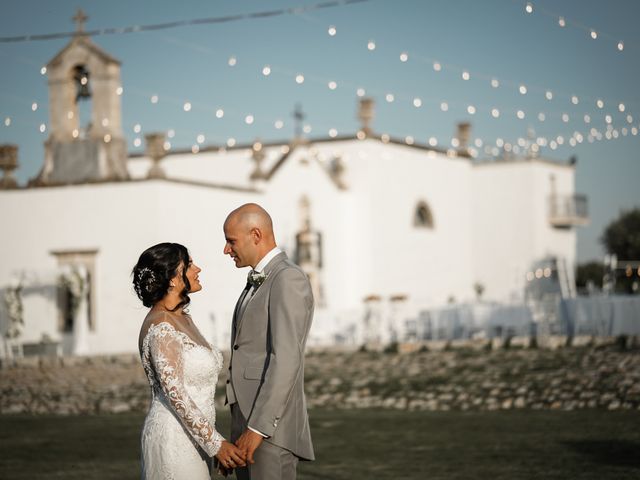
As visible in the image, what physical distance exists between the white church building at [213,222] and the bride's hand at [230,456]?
62.5 feet

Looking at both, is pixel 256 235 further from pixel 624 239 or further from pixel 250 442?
pixel 624 239

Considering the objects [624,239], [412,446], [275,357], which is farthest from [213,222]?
[624,239]

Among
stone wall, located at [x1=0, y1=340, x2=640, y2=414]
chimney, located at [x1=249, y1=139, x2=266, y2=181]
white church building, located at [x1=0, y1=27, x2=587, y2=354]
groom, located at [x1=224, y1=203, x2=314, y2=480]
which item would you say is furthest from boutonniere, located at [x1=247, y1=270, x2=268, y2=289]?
chimney, located at [x1=249, y1=139, x2=266, y2=181]

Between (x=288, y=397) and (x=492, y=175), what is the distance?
3906 cm

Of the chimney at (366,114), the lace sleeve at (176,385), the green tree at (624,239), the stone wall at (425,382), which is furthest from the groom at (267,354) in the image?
the green tree at (624,239)

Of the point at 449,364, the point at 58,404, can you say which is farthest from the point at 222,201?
the point at 58,404

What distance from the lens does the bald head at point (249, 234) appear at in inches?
172

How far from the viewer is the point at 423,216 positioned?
37.0m

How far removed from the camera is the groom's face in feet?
14.4

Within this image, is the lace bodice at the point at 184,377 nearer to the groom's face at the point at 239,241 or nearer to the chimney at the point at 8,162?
the groom's face at the point at 239,241

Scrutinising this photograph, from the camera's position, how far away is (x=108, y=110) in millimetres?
25672

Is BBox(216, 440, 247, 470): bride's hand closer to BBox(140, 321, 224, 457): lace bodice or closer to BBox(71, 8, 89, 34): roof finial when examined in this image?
BBox(140, 321, 224, 457): lace bodice

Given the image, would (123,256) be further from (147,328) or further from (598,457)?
(147,328)

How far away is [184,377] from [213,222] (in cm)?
2256
